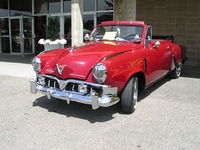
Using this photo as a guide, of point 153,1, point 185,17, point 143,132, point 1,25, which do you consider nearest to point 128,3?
point 153,1

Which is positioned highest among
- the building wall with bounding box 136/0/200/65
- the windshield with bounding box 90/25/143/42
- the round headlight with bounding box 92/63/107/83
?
the building wall with bounding box 136/0/200/65

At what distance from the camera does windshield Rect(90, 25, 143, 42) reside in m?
4.84

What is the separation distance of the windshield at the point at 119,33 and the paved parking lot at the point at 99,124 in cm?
142

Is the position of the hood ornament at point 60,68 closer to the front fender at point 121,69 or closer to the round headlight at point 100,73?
the front fender at point 121,69

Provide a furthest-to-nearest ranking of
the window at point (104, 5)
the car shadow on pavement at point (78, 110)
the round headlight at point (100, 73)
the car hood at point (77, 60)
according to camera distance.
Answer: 1. the window at point (104, 5)
2. the car shadow on pavement at point (78, 110)
3. the car hood at point (77, 60)
4. the round headlight at point (100, 73)

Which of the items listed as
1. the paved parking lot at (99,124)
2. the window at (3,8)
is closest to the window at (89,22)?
the window at (3,8)

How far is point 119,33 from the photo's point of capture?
16.4ft

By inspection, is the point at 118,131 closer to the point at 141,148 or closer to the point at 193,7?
Answer: the point at 141,148

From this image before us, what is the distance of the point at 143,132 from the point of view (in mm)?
3299

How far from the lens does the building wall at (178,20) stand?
9.82 meters

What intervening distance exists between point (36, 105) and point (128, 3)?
724 centimetres

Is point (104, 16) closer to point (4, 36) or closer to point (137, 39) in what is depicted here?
point (4, 36)

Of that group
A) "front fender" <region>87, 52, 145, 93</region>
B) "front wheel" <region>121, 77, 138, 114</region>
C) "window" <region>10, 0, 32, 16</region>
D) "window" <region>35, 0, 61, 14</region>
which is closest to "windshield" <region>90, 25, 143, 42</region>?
"front fender" <region>87, 52, 145, 93</region>

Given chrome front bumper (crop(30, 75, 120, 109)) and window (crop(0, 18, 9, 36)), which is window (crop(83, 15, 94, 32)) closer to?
window (crop(0, 18, 9, 36))
